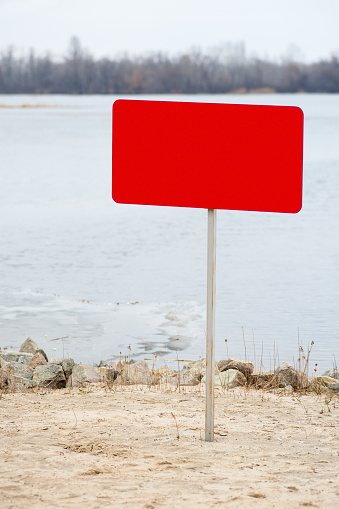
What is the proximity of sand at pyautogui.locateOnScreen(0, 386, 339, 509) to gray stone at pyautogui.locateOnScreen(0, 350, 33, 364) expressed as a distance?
5.52 ft

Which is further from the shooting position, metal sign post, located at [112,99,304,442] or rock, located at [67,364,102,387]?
rock, located at [67,364,102,387]

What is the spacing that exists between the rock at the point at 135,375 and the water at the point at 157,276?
143 centimetres

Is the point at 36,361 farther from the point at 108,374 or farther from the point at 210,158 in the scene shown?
Result: the point at 210,158

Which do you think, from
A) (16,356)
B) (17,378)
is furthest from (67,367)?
(16,356)

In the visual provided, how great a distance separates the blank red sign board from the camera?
416 cm

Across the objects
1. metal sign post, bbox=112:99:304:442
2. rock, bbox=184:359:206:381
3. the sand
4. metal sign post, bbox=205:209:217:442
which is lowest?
the sand

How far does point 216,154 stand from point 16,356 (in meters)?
3.87

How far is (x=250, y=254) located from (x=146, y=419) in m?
9.37

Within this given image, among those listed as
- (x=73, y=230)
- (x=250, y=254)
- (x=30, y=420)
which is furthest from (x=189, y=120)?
(x=73, y=230)

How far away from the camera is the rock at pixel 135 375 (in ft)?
19.8

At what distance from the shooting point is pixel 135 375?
6.07 m

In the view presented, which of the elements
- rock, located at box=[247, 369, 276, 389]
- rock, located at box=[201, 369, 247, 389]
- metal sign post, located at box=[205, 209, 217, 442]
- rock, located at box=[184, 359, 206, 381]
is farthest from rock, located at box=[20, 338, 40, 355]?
metal sign post, located at box=[205, 209, 217, 442]

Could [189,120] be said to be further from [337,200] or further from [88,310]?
[337,200]

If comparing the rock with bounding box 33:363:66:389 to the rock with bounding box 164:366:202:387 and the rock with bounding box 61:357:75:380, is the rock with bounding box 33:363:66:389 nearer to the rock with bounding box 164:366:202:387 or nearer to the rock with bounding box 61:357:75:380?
the rock with bounding box 61:357:75:380
